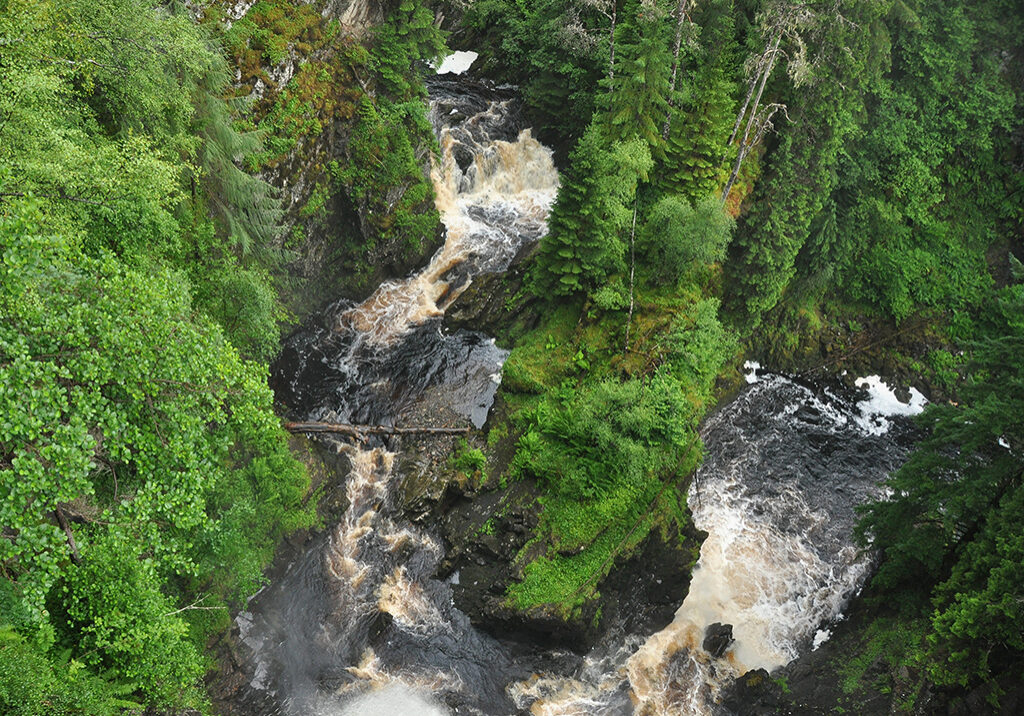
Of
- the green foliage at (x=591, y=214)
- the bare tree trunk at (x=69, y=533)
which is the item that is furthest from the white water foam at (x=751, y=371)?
the bare tree trunk at (x=69, y=533)

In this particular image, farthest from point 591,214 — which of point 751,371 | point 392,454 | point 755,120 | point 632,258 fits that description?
point 751,371

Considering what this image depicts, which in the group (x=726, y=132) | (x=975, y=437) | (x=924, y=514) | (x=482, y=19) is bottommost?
(x=924, y=514)

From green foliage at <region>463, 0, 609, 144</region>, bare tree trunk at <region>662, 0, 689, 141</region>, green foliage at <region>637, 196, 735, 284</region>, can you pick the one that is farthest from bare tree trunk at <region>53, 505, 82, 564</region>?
green foliage at <region>463, 0, 609, 144</region>

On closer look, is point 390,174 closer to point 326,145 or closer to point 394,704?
point 326,145

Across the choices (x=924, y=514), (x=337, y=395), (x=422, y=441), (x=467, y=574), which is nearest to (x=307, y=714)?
(x=467, y=574)

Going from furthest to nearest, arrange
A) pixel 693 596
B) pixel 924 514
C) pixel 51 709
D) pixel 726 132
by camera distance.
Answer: pixel 726 132
pixel 693 596
pixel 924 514
pixel 51 709

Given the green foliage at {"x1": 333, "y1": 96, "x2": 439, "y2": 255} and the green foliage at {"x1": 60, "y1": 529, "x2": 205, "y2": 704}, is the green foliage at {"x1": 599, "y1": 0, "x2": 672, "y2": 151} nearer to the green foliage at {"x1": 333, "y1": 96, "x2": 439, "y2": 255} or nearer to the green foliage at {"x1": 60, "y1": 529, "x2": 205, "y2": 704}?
the green foliage at {"x1": 333, "y1": 96, "x2": 439, "y2": 255}

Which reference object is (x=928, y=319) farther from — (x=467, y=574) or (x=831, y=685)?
(x=467, y=574)
